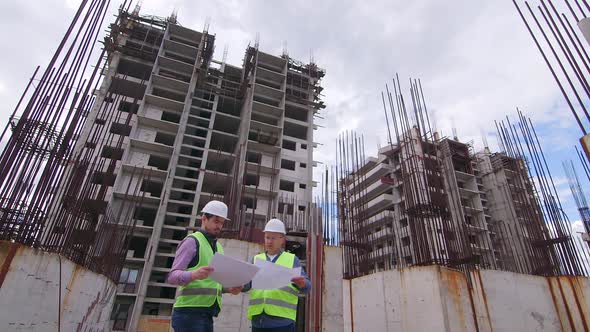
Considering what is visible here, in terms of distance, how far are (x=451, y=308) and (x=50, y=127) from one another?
7712mm

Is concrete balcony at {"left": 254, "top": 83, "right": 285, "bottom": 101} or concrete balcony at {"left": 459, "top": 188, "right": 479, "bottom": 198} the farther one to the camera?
concrete balcony at {"left": 459, "top": 188, "right": 479, "bottom": 198}

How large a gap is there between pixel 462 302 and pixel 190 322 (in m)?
5.73

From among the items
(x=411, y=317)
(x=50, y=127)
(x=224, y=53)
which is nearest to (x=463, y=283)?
(x=411, y=317)

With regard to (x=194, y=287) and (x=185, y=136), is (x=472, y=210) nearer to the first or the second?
(x=185, y=136)

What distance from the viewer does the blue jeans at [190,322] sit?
223 centimetres

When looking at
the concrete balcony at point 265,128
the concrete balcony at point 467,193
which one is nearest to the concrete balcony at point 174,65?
the concrete balcony at point 265,128

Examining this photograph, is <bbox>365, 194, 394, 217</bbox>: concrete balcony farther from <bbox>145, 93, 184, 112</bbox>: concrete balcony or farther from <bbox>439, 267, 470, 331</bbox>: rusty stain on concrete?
<bbox>439, 267, 470, 331</bbox>: rusty stain on concrete

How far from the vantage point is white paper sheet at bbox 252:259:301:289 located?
8.32ft

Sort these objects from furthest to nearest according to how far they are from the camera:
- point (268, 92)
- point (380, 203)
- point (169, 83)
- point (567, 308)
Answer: point (380, 203) < point (268, 92) < point (169, 83) < point (567, 308)

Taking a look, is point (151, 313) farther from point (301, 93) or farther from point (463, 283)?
point (301, 93)

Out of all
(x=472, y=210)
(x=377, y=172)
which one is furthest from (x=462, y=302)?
(x=377, y=172)

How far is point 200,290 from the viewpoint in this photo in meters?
2.31

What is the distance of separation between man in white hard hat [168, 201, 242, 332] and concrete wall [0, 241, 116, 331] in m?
2.92

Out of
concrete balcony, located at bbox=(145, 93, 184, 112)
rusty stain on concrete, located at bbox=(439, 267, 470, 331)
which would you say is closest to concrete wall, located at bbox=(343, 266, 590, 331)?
rusty stain on concrete, located at bbox=(439, 267, 470, 331)
